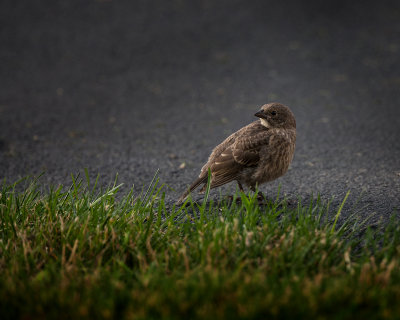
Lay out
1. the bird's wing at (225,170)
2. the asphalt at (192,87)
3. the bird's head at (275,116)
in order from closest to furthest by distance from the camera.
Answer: the bird's wing at (225,170), the bird's head at (275,116), the asphalt at (192,87)

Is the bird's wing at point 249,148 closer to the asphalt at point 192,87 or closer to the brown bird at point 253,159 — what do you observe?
the brown bird at point 253,159

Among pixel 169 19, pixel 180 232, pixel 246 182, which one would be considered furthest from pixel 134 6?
pixel 180 232

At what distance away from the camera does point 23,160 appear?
5.89 m

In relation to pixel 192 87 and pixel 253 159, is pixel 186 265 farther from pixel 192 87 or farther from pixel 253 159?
pixel 192 87

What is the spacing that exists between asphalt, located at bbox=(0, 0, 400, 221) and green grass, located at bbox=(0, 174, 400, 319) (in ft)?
2.81

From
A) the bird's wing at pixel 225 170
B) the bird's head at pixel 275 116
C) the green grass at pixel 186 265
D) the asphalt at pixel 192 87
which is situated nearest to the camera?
the green grass at pixel 186 265

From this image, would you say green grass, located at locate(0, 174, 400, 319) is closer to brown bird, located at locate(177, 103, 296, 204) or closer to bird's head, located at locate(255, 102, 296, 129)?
brown bird, located at locate(177, 103, 296, 204)

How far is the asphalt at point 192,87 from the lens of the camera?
5.55 metres

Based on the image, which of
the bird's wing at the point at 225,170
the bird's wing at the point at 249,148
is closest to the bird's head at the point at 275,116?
the bird's wing at the point at 249,148

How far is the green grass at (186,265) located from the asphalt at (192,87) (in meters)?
0.86

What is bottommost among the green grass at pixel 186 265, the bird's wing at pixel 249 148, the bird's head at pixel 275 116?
the green grass at pixel 186 265

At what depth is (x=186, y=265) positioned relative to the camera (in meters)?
3.09

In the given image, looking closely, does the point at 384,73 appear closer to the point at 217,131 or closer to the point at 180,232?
the point at 217,131

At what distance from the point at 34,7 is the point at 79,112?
15.0 ft
